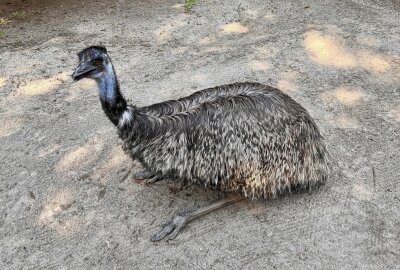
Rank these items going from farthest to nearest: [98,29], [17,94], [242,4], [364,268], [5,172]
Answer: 1. [242,4]
2. [98,29]
3. [17,94]
4. [5,172]
5. [364,268]

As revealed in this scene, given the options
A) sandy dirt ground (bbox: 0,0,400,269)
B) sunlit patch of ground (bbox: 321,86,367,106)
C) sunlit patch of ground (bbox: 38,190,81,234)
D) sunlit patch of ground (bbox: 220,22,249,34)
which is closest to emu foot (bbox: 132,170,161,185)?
sandy dirt ground (bbox: 0,0,400,269)

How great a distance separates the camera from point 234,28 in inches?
216

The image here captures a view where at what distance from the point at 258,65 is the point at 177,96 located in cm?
95

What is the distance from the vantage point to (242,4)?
5.97 metres

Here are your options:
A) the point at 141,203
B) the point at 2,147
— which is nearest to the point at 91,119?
the point at 2,147

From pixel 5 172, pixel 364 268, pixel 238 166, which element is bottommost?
pixel 364 268

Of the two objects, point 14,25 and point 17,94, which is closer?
point 17,94

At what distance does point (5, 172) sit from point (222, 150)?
174 cm

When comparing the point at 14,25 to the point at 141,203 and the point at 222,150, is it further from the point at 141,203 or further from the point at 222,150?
the point at 222,150

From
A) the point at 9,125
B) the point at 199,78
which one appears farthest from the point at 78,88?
the point at 199,78

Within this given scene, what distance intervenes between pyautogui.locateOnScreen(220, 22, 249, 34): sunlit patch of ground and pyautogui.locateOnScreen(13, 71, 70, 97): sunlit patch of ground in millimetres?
1869

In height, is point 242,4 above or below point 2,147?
above

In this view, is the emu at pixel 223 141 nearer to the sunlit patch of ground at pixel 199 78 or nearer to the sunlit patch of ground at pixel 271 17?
the sunlit patch of ground at pixel 199 78

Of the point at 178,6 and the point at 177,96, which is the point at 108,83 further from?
the point at 178,6
